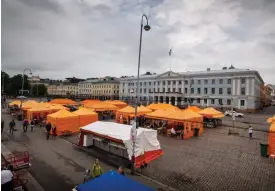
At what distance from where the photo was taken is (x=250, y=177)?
10.7 m

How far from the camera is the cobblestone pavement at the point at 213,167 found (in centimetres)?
985

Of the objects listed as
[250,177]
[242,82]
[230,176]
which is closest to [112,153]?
[230,176]

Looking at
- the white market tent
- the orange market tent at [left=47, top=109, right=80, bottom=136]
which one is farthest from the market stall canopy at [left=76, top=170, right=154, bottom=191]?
the orange market tent at [left=47, top=109, right=80, bottom=136]

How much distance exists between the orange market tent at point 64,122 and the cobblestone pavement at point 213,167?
9.84m

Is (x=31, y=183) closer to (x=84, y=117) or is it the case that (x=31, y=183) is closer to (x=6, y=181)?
(x=6, y=181)

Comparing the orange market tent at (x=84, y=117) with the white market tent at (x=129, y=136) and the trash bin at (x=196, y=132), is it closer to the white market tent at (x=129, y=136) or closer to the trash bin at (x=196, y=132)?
the white market tent at (x=129, y=136)

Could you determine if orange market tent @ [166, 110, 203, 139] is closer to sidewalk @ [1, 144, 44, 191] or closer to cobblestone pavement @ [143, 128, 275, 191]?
cobblestone pavement @ [143, 128, 275, 191]

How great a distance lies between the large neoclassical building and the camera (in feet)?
199

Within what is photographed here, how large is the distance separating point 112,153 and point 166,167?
428cm

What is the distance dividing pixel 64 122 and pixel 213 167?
48.5ft

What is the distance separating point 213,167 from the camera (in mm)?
11984

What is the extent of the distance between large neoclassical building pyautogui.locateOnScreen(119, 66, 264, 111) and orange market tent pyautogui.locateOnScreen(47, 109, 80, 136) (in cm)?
4763

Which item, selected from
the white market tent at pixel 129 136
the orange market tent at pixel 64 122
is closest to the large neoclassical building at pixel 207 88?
the orange market tent at pixel 64 122

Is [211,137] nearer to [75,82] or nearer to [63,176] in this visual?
[63,176]
